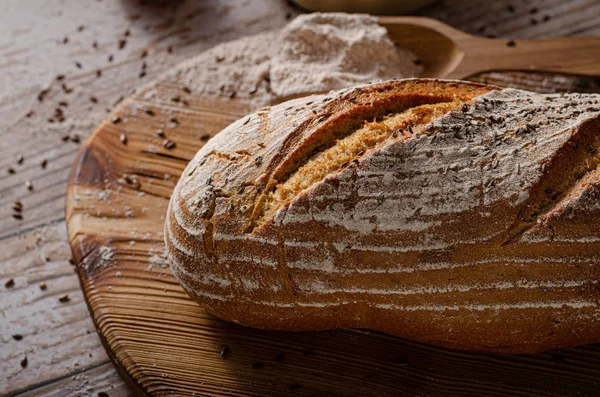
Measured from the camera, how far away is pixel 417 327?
151cm

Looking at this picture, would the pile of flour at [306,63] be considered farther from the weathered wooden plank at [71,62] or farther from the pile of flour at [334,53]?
the weathered wooden plank at [71,62]

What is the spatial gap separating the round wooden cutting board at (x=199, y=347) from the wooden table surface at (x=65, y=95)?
0.22 m

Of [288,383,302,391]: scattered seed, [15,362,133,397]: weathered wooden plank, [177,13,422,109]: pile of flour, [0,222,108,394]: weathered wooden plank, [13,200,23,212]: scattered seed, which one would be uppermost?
[177,13,422,109]: pile of flour

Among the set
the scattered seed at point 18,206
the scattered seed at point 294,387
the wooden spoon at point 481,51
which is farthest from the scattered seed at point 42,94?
the scattered seed at point 294,387

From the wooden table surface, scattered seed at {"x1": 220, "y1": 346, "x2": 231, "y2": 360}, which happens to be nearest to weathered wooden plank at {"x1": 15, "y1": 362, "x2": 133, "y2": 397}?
the wooden table surface

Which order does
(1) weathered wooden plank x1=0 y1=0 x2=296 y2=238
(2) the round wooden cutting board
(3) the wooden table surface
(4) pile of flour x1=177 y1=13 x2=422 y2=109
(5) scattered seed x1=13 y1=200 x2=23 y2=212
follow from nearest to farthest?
(2) the round wooden cutting board, (3) the wooden table surface, (4) pile of flour x1=177 y1=13 x2=422 y2=109, (5) scattered seed x1=13 y1=200 x2=23 y2=212, (1) weathered wooden plank x1=0 y1=0 x2=296 y2=238

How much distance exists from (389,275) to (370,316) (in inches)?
6.5

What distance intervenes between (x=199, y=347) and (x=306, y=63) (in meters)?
1.02

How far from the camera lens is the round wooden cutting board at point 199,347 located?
1540 millimetres

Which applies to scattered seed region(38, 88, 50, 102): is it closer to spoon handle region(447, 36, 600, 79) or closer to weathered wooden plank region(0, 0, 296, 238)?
weathered wooden plank region(0, 0, 296, 238)

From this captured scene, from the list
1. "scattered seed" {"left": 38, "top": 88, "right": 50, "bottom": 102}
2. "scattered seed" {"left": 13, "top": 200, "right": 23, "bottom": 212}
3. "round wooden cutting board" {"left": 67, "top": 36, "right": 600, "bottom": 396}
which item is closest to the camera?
"round wooden cutting board" {"left": 67, "top": 36, "right": 600, "bottom": 396}

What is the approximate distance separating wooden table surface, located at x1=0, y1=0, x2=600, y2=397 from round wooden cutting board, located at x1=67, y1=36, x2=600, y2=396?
0.73ft

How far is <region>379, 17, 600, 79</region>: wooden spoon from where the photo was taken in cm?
217

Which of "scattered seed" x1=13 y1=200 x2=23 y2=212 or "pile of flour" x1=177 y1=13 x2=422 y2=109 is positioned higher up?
"pile of flour" x1=177 y1=13 x2=422 y2=109
